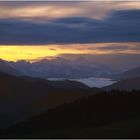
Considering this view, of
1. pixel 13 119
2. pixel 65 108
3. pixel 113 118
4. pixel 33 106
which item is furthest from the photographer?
pixel 33 106

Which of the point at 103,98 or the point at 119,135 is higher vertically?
the point at 103,98

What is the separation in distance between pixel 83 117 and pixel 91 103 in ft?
39.2

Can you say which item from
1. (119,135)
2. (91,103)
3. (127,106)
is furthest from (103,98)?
(119,135)

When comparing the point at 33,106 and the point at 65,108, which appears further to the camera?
the point at 33,106

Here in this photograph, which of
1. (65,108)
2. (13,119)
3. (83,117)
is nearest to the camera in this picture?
(83,117)

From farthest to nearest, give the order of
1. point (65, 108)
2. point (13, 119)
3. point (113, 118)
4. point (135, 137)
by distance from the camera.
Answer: point (13, 119) → point (65, 108) → point (113, 118) → point (135, 137)

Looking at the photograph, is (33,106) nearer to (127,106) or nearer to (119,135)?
(127,106)

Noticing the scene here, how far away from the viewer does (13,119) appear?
16712cm

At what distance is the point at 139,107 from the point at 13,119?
83.7 metres

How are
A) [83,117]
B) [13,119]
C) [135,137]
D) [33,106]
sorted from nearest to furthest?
[135,137] → [83,117] → [13,119] → [33,106]

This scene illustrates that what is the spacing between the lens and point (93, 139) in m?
47.9

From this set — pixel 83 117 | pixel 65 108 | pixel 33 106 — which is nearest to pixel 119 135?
pixel 83 117

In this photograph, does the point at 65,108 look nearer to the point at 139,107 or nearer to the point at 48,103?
the point at 139,107

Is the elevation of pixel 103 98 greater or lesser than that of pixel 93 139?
greater
